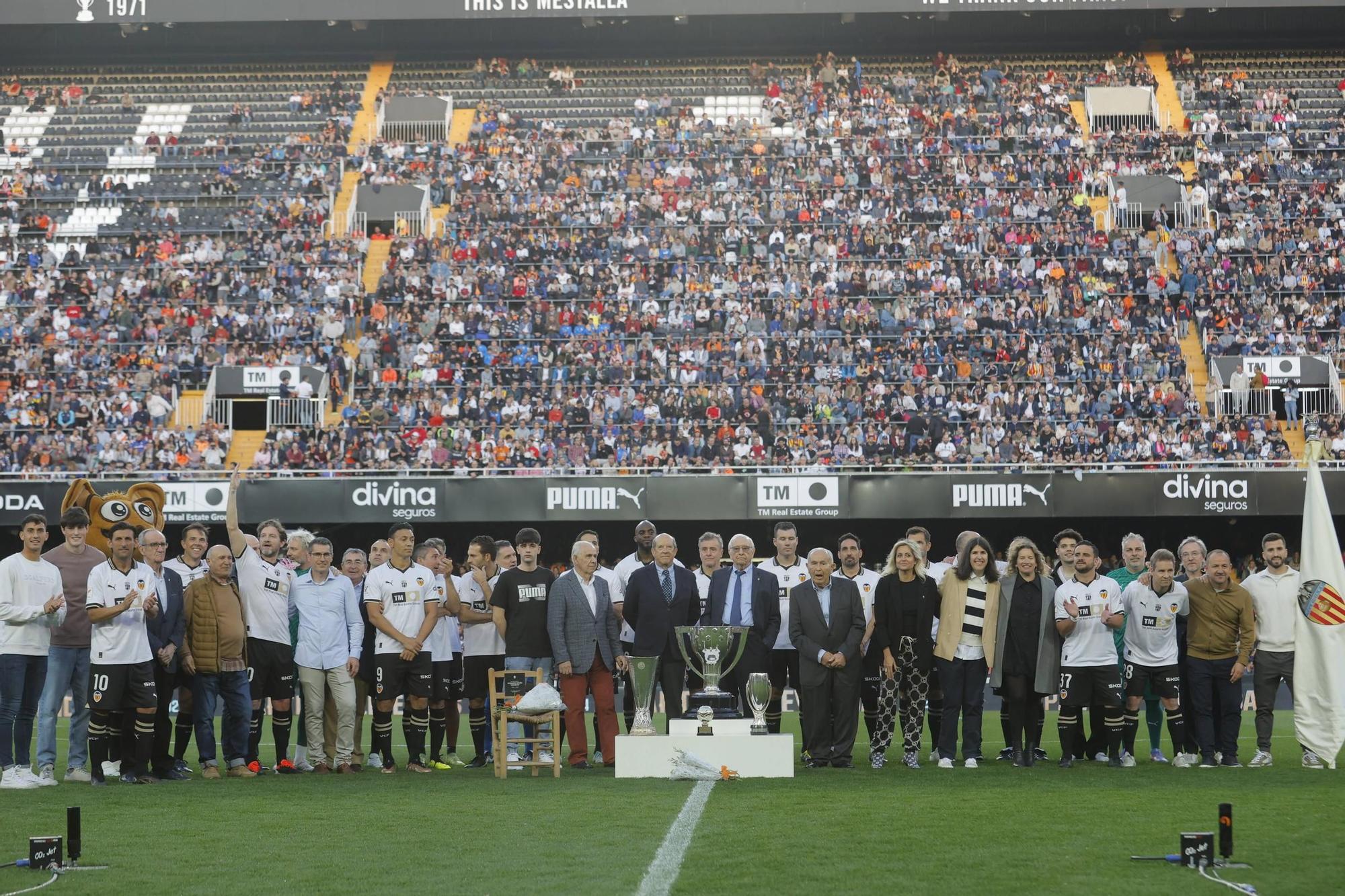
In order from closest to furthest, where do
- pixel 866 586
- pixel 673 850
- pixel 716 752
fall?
pixel 673 850 < pixel 716 752 < pixel 866 586

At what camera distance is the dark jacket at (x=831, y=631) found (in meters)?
12.5

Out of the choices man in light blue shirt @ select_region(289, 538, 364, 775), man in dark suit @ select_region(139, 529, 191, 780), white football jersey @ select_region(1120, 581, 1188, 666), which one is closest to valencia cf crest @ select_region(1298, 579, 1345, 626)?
white football jersey @ select_region(1120, 581, 1188, 666)

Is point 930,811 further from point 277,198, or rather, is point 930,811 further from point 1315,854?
point 277,198

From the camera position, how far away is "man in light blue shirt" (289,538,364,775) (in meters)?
12.4

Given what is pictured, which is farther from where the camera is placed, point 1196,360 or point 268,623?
point 1196,360

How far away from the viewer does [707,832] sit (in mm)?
8359

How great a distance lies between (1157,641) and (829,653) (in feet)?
9.30

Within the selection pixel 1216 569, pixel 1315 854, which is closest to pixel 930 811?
Answer: pixel 1315 854

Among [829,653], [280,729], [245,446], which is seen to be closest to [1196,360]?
[245,446]

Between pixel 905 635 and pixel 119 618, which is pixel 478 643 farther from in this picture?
pixel 905 635

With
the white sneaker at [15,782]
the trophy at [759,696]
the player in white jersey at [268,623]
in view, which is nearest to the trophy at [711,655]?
the trophy at [759,696]

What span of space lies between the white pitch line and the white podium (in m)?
0.93

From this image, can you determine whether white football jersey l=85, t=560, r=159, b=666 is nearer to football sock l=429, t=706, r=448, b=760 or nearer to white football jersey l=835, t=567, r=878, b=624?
football sock l=429, t=706, r=448, b=760

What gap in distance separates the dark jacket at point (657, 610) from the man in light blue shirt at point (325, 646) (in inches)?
88.7
